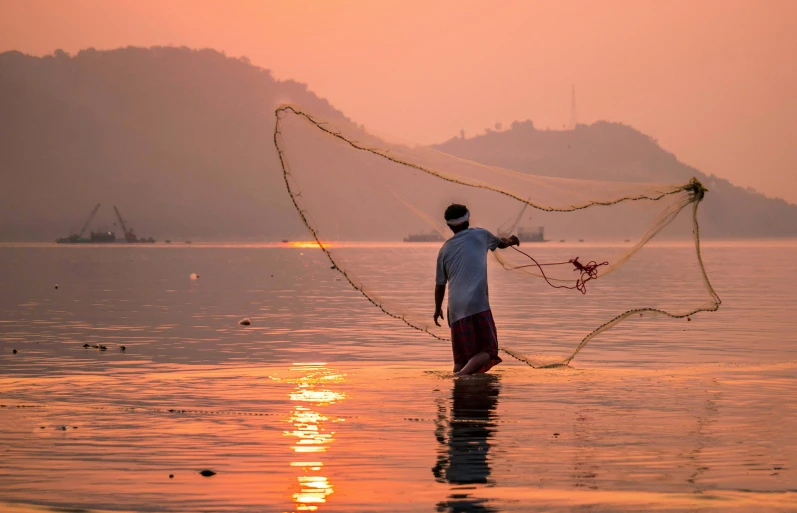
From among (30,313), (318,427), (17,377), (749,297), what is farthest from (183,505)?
(749,297)

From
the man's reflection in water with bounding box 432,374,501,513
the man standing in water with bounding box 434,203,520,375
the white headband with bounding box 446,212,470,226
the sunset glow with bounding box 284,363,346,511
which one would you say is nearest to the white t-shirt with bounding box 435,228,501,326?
the man standing in water with bounding box 434,203,520,375

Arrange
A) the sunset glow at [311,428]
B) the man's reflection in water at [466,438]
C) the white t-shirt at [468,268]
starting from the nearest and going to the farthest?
1. the man's reflection in water at [466,438]
2. the sunset glow at [311,428]
3. the white t-shirt at [468,268]

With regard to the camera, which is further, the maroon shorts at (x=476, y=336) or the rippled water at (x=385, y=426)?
the maroon shorts at (x=476, y=336)

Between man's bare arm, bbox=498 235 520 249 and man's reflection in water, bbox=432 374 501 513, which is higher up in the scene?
man's bare arm, bbox=498 235 520 249

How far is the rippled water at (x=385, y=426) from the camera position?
8703 millimetres

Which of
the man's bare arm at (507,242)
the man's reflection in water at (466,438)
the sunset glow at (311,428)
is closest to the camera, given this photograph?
the man's reflection in water at (466,438)

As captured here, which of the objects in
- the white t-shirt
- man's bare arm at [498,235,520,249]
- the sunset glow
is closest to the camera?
the sunset glow

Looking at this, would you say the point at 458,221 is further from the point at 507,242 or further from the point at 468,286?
the point at 468,286

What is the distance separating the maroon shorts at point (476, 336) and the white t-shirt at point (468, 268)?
0.27 feet

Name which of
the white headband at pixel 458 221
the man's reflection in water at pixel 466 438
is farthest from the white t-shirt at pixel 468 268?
the man's reflection in water at pixel 466 438

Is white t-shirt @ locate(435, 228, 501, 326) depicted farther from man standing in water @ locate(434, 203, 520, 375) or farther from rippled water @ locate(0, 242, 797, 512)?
rippled water @ locate(0, 242, 797, 512)

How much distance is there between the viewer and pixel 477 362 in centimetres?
1471

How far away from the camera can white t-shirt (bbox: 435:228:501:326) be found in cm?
1445

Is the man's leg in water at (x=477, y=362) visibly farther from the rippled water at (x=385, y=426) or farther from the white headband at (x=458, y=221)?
the white headband at (x=458, y=221)
